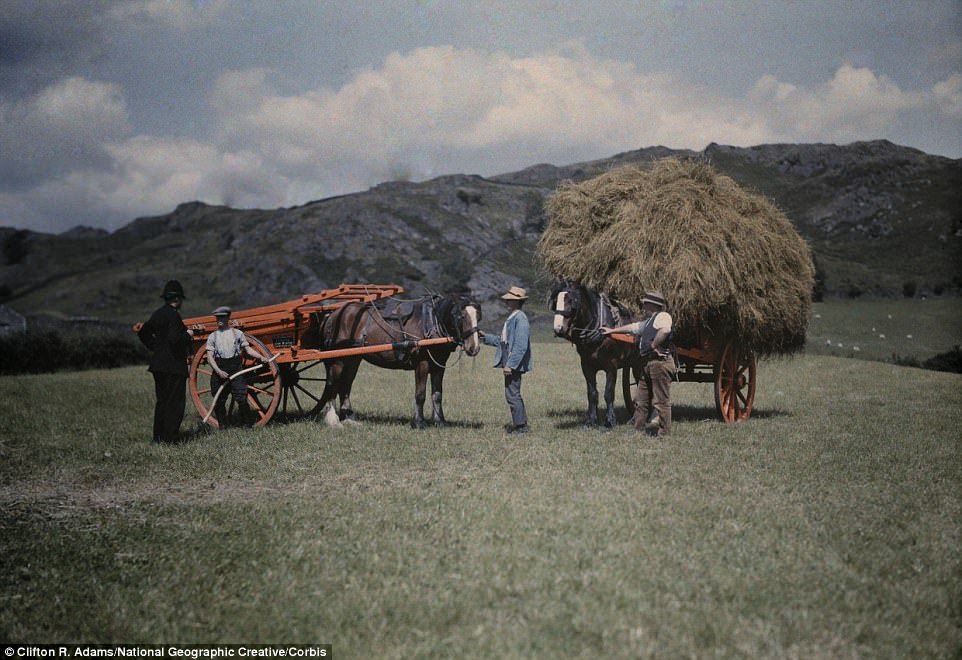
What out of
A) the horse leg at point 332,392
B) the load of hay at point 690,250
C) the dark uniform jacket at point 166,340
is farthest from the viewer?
the horse leg at point 332,392

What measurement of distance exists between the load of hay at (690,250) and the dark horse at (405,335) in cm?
208

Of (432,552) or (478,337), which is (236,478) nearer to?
(432,552)

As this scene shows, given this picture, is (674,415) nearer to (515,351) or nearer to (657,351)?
(657,351)

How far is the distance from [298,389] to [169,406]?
7.43 m

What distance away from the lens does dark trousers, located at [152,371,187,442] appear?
9.95 m

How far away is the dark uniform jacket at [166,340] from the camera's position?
388 inches

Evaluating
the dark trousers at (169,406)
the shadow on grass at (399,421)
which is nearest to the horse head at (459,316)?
the shadow on grass at (399,421)

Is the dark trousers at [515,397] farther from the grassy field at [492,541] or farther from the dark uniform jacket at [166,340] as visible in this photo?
the dark uniform jacket at [166,340]

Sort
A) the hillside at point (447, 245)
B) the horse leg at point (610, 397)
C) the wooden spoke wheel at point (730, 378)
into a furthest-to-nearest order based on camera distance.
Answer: the hillside at point (447, 245) < the wooden spoke wheel at point (730, 378) < the horse leg at point (610, 397)

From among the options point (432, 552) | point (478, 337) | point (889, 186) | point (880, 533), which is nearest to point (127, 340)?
point (478, 337)

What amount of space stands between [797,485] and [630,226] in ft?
16.3

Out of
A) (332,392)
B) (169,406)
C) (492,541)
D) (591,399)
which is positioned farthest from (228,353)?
(492,541)

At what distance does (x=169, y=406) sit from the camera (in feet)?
33.1

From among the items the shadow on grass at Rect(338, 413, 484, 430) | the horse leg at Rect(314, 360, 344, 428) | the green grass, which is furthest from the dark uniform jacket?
the green grass
